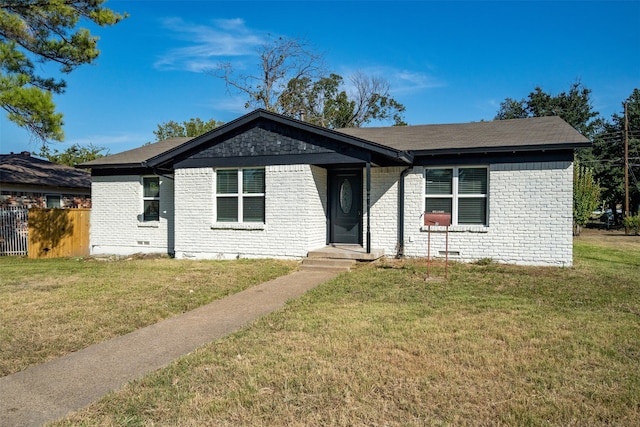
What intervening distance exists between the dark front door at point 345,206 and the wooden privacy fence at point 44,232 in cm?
879

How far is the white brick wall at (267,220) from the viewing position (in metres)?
11.7

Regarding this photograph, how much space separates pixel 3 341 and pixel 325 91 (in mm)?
32616

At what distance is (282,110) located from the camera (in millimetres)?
31500

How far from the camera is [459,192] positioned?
11539 millimetres

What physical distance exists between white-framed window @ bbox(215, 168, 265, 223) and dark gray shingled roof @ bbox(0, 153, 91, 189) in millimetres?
9502

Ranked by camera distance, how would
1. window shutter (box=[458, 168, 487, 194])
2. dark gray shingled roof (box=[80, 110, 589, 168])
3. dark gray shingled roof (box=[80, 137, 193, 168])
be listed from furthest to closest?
dark gray shingled roof (box=[80, 137, 193, 168]) → window shutter (box=[458, 168, 487, 194]) → dark gray shingled roof (box=[80, 110, 589, 168])

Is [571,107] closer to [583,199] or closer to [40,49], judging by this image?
[583,199]

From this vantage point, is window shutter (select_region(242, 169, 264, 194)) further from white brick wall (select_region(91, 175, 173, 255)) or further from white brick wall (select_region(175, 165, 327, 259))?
white brick wall (select_region(91, 175, 173, 255))

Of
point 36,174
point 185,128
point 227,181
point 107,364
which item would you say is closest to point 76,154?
point 185,128

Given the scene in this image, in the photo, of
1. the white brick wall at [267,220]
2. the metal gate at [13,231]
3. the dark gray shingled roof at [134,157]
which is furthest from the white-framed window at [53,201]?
the white brick wall at [267,220]

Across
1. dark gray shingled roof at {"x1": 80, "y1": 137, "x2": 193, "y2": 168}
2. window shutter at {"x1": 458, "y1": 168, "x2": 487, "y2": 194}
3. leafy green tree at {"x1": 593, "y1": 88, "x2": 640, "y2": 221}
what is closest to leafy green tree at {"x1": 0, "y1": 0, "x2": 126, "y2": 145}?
dark gray shingled roof at {"x1": 80, "y1": 137, "x2": 193, "y2": 168}

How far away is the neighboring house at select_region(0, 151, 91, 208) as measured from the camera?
1694 centimetres

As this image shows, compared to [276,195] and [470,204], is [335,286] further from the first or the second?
[470,204]

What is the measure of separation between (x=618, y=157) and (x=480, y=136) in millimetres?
31921
